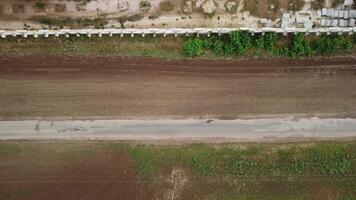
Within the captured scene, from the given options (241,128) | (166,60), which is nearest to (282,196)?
(241,128)

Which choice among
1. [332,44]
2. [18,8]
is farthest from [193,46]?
[18,8]

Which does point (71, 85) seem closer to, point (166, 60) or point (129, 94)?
point (129, 94)

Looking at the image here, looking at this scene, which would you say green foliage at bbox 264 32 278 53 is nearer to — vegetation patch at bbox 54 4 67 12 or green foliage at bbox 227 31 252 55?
green foliage at bbox 227 31 252 55

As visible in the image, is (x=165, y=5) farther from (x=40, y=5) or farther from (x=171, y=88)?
(x=40, y=5)

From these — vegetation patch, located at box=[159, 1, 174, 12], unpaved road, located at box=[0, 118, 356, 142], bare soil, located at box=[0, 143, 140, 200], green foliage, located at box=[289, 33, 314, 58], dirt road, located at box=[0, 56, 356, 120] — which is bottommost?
bare soil, located at box=[0, 143, 140, 200]

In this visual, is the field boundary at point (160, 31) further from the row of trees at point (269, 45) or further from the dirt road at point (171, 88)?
the dirt road at point (171, 88)

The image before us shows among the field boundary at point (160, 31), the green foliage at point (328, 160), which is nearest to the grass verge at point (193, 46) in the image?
the field boundary at point (160, 31)

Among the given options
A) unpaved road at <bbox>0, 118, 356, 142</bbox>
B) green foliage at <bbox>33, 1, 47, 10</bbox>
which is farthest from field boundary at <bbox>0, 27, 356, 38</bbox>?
unpaved road at <bbox>0, 118, 356, 142</bbox>
